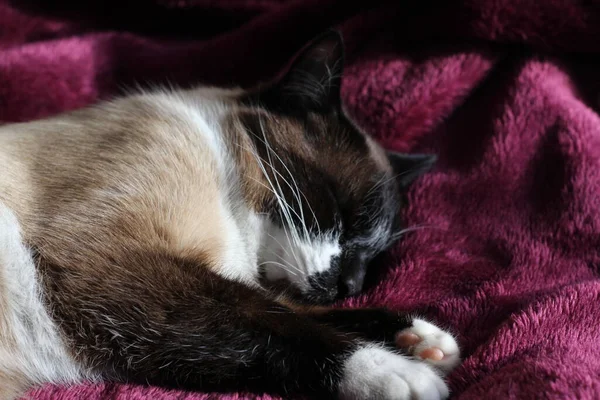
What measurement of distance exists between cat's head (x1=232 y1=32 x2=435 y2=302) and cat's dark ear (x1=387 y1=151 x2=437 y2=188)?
29 mm

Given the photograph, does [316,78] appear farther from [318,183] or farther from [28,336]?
[28,336]

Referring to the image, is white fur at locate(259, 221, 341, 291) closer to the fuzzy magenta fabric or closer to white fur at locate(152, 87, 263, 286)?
white fur at locate(152, 87, 263, 286)

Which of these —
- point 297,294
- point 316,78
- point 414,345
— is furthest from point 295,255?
point 316,78

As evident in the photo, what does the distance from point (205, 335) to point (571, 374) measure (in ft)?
2.08

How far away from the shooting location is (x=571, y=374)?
995 mm

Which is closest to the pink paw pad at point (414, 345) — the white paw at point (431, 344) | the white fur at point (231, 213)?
the white paw at point (431, 344)

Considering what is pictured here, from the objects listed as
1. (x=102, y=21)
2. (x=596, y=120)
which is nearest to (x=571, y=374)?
(x=596, y=120)

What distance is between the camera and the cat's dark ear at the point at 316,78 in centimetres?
151

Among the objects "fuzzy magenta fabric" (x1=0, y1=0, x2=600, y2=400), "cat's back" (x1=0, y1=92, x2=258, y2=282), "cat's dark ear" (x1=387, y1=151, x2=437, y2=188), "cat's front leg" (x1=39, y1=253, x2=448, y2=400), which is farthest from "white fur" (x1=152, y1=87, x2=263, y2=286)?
"cat's dark ear" (x1=387, y1=151, x2=437, y2=188)

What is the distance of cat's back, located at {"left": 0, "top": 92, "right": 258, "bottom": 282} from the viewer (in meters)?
1.19

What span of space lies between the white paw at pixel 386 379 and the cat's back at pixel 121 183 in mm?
413

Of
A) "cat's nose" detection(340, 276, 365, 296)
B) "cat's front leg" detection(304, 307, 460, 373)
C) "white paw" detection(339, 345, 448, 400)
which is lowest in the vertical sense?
"cat's nose" detection(340, 276, 365, 296)

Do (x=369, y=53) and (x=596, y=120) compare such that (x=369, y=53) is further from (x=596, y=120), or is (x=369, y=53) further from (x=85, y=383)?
(x=85, y=383)

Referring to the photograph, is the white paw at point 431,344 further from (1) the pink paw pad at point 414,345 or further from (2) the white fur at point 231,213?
(2) the white fur at point 231,213
